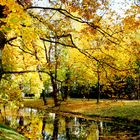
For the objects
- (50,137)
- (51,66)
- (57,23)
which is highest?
(57,23)

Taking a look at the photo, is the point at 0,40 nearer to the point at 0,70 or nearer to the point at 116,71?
the point at 0,70

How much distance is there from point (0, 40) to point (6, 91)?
8.20 metres

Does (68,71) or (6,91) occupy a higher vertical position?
(68,71)

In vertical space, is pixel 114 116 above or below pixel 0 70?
below

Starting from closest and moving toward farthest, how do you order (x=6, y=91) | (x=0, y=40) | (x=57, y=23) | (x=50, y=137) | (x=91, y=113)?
(x=0, y=40)
(x=57, y=23)
(x=6, y=91)
(x=50, y=137)
(x=91, y=113)

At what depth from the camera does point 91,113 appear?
37.2 meters

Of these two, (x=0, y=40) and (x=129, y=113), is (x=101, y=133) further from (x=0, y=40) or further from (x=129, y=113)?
(x=0, y=40)

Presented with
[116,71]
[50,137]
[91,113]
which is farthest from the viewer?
[91,113]

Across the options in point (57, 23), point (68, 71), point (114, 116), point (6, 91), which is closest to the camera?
point (57, 23)

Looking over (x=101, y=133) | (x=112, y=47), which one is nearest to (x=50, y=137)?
(x=101, y=133)

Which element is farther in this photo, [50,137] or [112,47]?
[50,137]

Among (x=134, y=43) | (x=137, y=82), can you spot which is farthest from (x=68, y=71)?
(x=134, y=43)

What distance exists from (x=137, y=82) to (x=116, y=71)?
154 ft

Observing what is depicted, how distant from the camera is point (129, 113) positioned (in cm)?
3291
